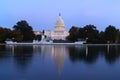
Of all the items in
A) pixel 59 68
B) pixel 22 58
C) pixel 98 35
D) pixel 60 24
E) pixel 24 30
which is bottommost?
pixel 59 68

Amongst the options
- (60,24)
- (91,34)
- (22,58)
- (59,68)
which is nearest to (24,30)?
(91,34)

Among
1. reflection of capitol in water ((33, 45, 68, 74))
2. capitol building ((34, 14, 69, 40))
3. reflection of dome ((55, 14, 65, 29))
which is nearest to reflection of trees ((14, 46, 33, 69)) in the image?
reflection of capitol in water ((33, 45, 68, 74))

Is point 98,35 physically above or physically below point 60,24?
below

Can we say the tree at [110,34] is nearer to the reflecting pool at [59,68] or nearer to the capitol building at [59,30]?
the capitol building at [59,30]

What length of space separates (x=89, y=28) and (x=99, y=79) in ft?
218

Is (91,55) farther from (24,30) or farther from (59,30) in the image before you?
(59,30)

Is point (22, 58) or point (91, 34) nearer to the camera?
point (22, 58)

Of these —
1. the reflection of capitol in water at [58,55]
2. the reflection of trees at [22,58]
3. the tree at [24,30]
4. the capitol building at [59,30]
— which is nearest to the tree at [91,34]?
the tree at [24,30]

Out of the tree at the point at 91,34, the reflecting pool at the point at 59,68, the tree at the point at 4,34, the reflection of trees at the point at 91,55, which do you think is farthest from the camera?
the tree at the point at 91,34

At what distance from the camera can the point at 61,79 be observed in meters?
10.9

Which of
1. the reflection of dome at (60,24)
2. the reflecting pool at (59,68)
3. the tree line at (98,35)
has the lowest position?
the reflecting pool at (59,68)

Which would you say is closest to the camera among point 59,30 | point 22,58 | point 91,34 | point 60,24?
point 22,58

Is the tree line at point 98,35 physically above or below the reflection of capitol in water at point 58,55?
above

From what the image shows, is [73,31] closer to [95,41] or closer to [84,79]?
[95,41]
